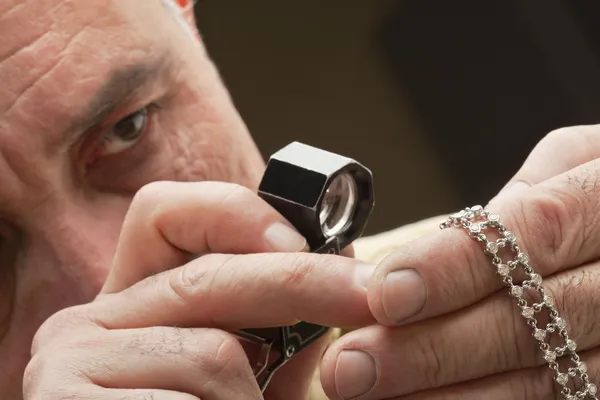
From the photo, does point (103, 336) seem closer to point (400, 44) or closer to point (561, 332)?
point (561, 332)

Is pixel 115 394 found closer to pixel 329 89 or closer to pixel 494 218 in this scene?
pixel 494 218

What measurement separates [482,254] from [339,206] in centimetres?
15

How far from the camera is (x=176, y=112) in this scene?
0.93 m

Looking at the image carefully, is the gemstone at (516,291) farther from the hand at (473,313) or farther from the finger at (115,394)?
the finger at (115,394)

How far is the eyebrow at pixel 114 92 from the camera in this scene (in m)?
0.81

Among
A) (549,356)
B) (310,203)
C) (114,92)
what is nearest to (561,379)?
(549,356)

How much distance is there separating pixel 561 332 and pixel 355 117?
4.90ft

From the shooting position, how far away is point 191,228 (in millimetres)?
621

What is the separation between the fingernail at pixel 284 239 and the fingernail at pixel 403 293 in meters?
0.09

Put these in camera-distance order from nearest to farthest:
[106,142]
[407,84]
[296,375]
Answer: [296,375] < [106,142] < [407,84]

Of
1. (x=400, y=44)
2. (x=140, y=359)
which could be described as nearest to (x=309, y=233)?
(x=140, y=359)

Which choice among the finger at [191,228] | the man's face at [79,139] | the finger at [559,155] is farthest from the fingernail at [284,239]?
the man's face at [79,139]

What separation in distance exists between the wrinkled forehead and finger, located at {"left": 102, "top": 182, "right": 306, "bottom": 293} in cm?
21

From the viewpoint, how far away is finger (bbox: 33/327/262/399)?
1.88 ft
